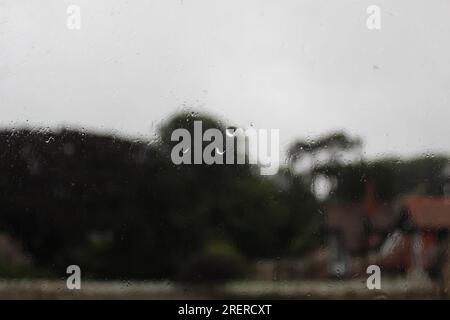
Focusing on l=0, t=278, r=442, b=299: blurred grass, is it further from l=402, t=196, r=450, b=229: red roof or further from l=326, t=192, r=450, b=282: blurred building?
l=402, t=196, r=450, b=229: red roof

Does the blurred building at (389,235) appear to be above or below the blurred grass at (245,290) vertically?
above

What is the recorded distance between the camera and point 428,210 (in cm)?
168

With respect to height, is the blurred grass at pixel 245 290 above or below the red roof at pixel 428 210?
below

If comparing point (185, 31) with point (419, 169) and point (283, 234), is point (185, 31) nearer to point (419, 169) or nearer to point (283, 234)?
point (283, 234)

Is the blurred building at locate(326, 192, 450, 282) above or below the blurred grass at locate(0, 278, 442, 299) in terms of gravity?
above

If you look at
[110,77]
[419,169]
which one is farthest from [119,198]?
[419,169]

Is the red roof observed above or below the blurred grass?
above

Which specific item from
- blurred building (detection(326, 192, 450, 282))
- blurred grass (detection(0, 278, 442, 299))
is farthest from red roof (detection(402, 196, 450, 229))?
blurred grass (detection(0, 278, 442, 299))

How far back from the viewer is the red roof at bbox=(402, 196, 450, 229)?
65.9 inches

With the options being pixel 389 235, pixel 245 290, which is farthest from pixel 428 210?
pixel 245 290

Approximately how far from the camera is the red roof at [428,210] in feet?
5.49

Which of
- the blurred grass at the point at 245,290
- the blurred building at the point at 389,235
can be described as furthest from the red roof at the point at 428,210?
the blurred grass at the point at 245,290

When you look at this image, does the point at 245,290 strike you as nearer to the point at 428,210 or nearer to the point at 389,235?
the point at 389,235

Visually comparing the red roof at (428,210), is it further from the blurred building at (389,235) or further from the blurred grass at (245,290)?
the blurred grass at (245,290)
